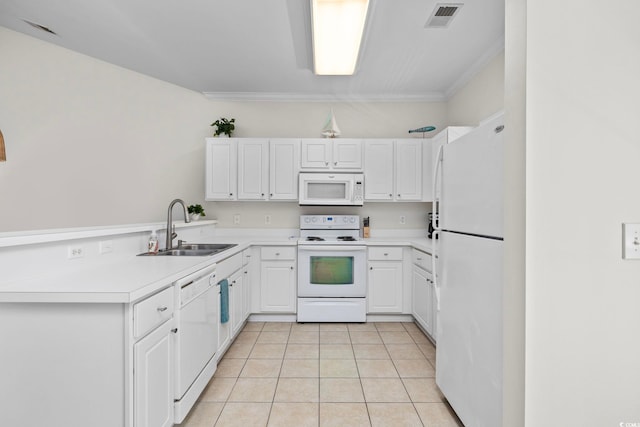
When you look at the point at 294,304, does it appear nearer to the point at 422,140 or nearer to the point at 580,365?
the point at 422,140

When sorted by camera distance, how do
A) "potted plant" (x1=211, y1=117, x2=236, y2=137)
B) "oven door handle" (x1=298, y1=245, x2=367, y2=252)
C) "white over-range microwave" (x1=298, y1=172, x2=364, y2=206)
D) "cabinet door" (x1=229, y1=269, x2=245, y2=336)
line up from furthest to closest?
"potted plant" (x1=211, y1=117, x2=236, y2=137)
"white over-range microwave" (x1=298, y1=172, x2=364, y2=206)
"oven door handle" (x1=298, y1=245, x2=367, y2=252)
"cabinet door" (x1=229, y1=269, x2=245, y2=336)

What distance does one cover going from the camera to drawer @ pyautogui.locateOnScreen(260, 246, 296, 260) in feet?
11.3

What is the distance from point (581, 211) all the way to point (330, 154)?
9.25 feet

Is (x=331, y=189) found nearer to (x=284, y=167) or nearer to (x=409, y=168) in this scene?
(x=284, y=167)

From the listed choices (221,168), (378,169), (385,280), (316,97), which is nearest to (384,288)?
(385,280)

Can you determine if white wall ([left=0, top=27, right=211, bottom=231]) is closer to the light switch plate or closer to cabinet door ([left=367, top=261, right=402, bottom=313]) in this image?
cabinet door ([left=367, top=261, right=402, bottom=313])

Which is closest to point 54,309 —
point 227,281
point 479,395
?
point 227,281

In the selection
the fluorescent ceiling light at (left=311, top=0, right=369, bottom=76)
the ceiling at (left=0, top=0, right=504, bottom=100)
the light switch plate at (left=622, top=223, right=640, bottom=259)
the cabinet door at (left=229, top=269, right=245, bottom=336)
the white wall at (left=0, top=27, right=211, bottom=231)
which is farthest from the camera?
the white wall at (left=0, top=27, right=211, bottom=231)

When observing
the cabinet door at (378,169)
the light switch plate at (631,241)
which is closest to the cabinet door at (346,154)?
the cabinet door at (378,169)

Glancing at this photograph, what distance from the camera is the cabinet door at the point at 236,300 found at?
277cm

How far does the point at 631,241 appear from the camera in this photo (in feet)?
3.41

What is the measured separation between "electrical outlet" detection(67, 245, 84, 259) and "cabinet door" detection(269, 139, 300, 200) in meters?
2.10

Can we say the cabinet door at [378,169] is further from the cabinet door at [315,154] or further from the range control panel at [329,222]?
the cabinet door at [315,154]

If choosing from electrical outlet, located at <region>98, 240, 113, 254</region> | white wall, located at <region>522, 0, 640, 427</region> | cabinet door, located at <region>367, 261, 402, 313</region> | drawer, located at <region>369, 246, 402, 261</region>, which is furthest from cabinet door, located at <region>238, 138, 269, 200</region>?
white wall, located at <region>522, 0, 640, 427</region>
